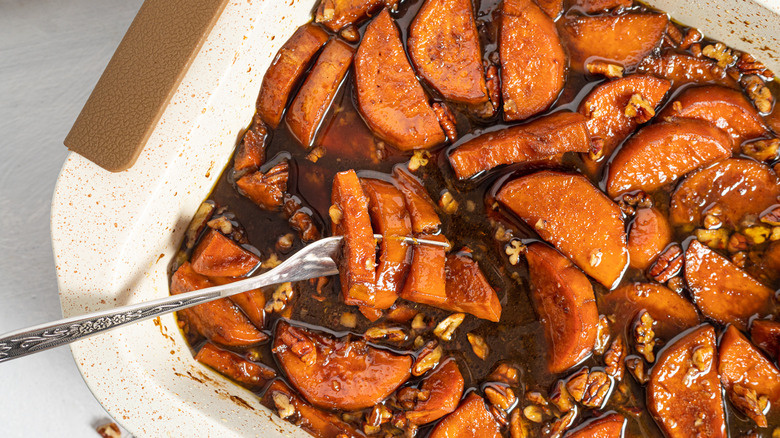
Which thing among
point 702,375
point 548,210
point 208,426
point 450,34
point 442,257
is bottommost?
point 208,426

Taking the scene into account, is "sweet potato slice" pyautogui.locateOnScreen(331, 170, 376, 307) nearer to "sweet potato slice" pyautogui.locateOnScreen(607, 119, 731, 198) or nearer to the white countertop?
"sweet potato slice" pyautogui.locateOnScreen(607, 119, 731, 198)

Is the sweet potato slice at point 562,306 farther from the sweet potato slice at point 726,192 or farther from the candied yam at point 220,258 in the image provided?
the candied yam at point 220,258

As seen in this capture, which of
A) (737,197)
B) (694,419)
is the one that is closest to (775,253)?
(737,197)

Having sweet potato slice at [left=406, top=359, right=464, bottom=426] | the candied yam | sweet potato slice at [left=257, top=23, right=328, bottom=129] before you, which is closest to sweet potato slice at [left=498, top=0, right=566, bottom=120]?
sweet potato slice at [left=257, top=23, right=328, bottom=129]

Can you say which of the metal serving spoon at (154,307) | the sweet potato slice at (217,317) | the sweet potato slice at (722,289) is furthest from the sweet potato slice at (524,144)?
the sweet potato slice at (217,317)

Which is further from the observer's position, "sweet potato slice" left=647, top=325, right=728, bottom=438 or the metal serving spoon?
"sweet potato slice" left=647, top=325, right=728, bottom=438

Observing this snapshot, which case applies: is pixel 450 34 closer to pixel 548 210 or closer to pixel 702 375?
pixel 548 210
